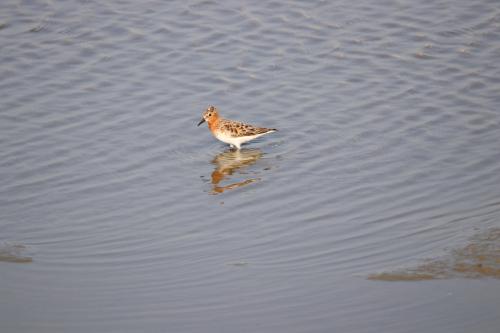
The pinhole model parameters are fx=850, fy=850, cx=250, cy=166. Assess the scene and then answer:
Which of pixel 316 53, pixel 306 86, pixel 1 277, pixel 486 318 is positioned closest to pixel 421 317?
pixel 486 318

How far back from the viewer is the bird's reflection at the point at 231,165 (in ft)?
47.4

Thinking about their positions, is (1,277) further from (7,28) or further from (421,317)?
(7,28)

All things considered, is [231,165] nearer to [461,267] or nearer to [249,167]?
[249,167]

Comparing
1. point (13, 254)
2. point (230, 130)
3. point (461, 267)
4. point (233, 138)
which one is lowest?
point (13, 254)

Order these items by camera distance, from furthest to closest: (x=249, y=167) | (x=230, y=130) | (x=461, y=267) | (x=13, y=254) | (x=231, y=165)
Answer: (x=230, y=130) → (x=231, y=165) → (x=249, y=167) → (x=13, y=254) → (x=461, y=267)

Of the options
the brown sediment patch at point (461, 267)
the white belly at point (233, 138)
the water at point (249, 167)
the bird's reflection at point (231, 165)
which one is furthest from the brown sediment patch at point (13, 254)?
the white belly at point (233, 138)

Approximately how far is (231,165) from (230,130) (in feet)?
2.91

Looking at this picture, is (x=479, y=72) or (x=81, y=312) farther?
(x=479, y=72)

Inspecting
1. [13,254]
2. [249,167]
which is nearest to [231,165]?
[249,167]

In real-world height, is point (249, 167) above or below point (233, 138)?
below

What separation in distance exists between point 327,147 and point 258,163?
1315 mm

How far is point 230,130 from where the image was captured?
54.0 feet

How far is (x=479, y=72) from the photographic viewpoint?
1831cm

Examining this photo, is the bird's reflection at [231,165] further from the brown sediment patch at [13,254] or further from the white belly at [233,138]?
the brown sediment patch at [13,254]
